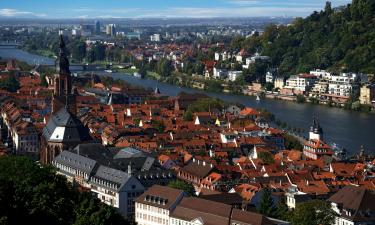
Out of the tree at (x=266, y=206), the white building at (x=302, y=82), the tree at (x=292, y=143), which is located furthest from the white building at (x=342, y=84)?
the tree at (x=266, y=206)

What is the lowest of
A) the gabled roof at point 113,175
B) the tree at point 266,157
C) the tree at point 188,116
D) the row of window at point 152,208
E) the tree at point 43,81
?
the tree at point 43,81

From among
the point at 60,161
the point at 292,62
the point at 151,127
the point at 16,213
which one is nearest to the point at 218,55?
the point at 292,62

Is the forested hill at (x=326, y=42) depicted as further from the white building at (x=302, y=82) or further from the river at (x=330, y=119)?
the river at (x=330, y=119)

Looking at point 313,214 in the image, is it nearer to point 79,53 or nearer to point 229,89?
point 229,89

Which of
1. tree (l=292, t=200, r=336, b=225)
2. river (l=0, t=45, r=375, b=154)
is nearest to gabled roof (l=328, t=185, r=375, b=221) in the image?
tree (l=292, t=200, r=336, b=225)

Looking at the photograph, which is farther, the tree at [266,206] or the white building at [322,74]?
the white building at [322,74]

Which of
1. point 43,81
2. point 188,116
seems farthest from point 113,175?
point 43,81
